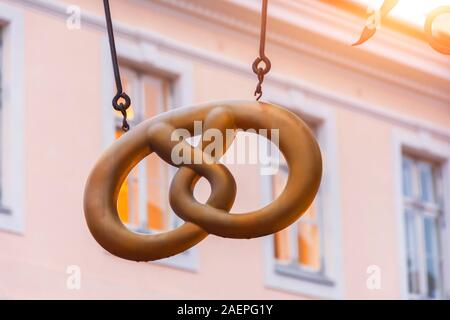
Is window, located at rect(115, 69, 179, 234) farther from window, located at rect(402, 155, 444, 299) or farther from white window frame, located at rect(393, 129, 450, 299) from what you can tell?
window, located at rect(402, 155, 444, 299)

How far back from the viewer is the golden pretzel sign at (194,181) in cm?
507

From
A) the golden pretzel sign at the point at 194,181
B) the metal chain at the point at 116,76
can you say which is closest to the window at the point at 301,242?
the metal chain at the point at 116,76

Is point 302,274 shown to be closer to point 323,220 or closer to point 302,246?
point 302,246

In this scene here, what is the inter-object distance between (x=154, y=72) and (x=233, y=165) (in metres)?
1.79

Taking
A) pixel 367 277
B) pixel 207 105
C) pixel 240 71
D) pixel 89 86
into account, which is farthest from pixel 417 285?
pixel 207 105

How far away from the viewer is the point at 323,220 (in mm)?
21859

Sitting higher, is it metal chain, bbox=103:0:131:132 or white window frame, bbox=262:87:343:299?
white window frame, bbox=262:87:343:299

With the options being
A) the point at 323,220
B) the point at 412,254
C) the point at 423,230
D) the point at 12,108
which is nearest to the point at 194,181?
the point at 12,108

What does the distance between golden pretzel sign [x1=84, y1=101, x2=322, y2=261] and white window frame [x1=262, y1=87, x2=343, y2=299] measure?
1574cm

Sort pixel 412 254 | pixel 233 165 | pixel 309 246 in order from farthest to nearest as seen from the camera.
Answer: pixel 412 254 < pixel 309 246 < pixel 233 165

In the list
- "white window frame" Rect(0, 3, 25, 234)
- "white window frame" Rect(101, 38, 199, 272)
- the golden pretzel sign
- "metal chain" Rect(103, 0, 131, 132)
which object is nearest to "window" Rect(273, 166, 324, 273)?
"white window frame" Rect(101, 38, 199, 272)

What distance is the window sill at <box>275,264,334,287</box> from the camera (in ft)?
69.3

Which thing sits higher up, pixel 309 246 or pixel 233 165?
pixel 233 165
